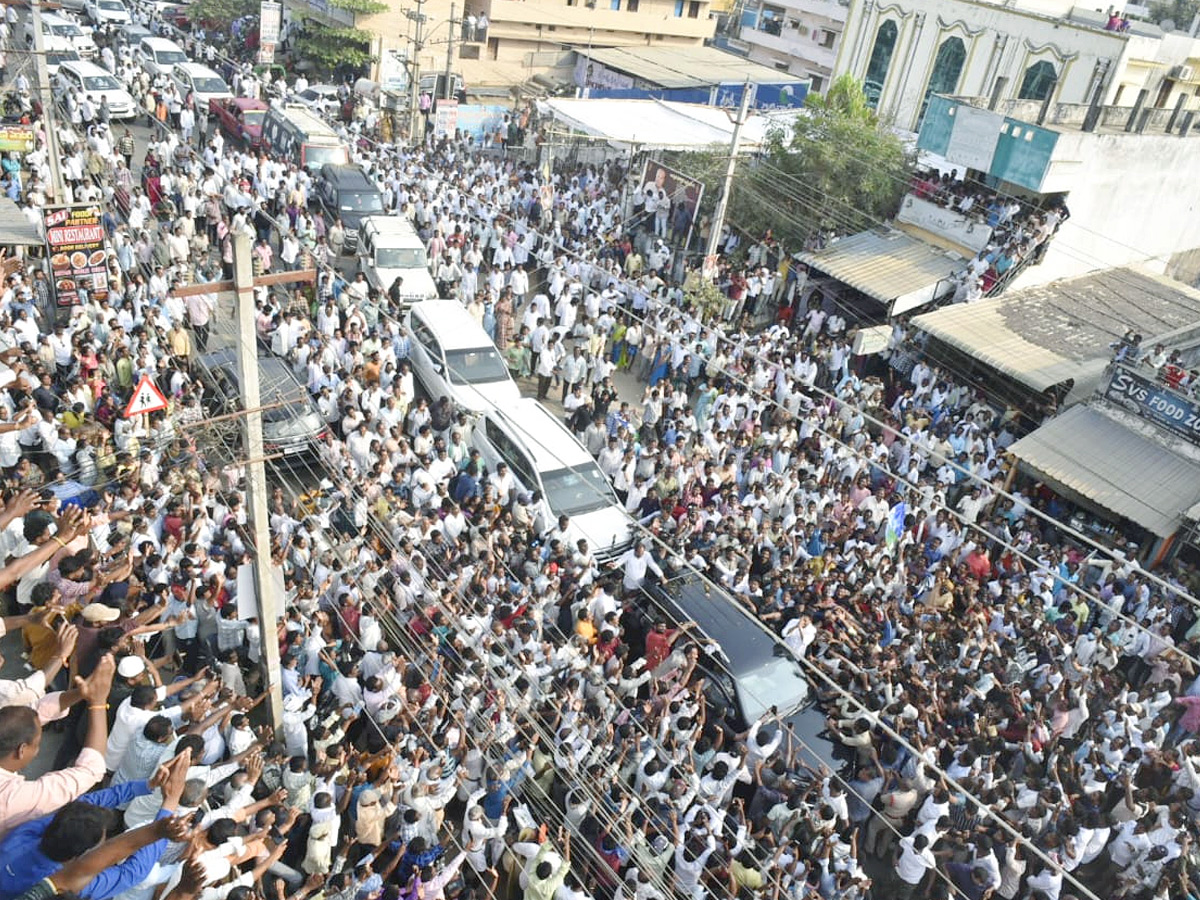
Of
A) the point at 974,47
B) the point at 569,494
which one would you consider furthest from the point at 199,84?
the point at 974,47

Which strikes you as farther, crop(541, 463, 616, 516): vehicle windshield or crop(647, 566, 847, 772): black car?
crop(541, 463, 616, 516): vehicle windshield

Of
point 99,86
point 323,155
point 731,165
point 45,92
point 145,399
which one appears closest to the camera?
point 145,399

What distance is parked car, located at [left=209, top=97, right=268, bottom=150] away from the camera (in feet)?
72.0

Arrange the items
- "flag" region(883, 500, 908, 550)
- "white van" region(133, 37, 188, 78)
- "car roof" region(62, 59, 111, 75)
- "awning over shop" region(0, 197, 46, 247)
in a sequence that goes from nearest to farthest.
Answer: "flag" region(883, 500, 908, 550)
"awning over shop" region(0, 197, 46, 247)
"car roof" region(62, 59, 111, 75)
"white van" region(133, 37, 188, 78)

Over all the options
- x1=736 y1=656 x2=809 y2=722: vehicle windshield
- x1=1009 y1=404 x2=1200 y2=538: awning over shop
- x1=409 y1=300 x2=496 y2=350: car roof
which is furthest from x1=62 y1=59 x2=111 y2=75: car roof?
x1=1009 y1=404 x2=1200 y2=538: awning over shop

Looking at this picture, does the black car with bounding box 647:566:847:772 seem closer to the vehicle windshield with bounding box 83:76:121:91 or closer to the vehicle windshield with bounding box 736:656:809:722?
the vehicle windshield with bounding box 736:656:809:722

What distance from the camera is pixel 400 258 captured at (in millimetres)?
16547

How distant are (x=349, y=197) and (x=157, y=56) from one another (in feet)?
38.1

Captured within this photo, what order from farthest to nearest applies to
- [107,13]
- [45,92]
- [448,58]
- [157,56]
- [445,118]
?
[107,13] → [448,58] → [157,56] → [445,118] → [45,92]

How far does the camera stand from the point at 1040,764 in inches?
352

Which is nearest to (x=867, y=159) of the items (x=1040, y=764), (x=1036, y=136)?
(x=1036, y=136)

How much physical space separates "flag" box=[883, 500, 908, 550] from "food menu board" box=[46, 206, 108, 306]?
1088 cm

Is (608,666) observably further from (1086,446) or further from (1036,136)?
(1036,136)

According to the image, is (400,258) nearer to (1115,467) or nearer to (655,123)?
(655,123)
